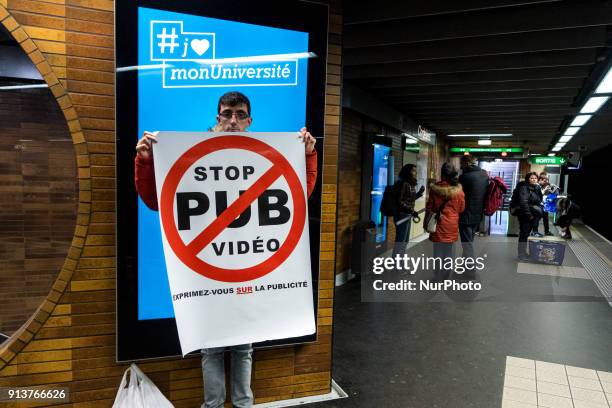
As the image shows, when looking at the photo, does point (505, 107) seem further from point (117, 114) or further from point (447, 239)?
point (117, 114)

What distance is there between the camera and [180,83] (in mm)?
2232

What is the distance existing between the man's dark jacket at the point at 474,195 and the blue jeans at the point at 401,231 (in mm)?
766

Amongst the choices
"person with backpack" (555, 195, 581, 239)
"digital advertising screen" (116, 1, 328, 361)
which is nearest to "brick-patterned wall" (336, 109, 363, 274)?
"digital advertising screen" (116, 1, 328, 361)

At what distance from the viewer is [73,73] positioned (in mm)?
2105

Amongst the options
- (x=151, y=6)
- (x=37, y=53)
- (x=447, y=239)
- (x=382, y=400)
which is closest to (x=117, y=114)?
(x=37, y=53)

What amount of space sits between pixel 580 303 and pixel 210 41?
5395 mm

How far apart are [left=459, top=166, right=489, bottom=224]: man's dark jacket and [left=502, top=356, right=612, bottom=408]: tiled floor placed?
2453mm

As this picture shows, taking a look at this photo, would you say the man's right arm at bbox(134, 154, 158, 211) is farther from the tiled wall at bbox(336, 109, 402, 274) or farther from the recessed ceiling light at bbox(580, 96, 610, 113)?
the recessed ceiling light at bbox(580, 96, 610, 113)

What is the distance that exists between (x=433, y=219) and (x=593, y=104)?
3.17m

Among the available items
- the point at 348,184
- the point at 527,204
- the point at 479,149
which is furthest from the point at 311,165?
the point at 479,149

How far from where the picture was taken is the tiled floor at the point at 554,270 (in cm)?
639

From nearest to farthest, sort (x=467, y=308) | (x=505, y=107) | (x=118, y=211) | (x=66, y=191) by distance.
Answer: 1. (x=118, y=211)
2. (x=66, y=191)
3. (x=467, y=308)
4. (x=505, y=107)

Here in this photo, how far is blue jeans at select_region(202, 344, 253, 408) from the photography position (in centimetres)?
208

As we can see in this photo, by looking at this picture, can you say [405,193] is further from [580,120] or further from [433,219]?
[580,120]
